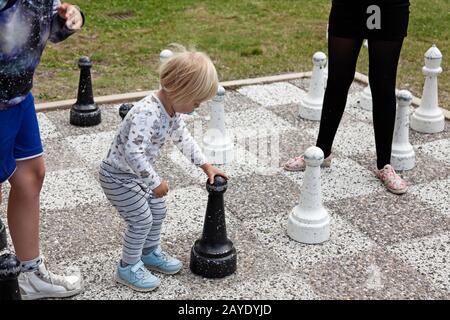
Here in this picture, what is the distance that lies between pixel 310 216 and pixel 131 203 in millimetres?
1027

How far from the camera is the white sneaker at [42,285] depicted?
10.00 ft

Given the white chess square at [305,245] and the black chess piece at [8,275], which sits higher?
the black chess piece at [8,275]

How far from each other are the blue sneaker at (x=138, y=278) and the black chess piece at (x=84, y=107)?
2026 mm

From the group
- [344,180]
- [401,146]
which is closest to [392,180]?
[344,180]

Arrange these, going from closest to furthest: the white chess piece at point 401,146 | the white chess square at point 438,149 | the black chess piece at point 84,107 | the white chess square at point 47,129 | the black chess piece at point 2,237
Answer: the black chess piece at point 2,237 < the white chess piece at point 401,146 < the white chess square at point 438,149 < the white chess square at point 47,129 < the black chess piece at point 84,107

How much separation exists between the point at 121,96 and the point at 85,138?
0.84m

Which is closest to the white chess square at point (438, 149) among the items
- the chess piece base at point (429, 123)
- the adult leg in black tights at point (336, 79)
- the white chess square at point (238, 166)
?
the chess piece base at point (429, 123)

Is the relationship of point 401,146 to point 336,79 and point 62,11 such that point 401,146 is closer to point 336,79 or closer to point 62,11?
point 336,79

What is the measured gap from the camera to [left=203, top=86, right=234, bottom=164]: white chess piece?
14.8ft

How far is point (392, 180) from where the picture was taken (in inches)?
163

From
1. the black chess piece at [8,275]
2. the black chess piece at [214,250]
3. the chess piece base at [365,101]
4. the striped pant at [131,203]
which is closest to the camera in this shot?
the black chess piece at [8,275]

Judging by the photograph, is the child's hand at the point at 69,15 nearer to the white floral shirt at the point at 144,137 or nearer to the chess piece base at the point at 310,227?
the white floral shirt at the point at 144,137

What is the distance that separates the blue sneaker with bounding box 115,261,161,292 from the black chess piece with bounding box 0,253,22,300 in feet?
2.13

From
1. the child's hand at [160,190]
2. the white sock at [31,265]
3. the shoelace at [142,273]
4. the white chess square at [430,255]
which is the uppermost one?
the child's hand at [160,190]
